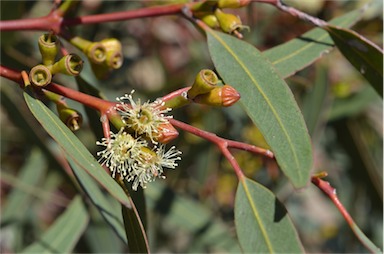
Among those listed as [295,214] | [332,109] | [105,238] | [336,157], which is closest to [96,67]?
[105,238]

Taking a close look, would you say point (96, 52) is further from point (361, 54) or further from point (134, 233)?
point (361, 54)

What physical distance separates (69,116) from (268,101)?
1.09 ft

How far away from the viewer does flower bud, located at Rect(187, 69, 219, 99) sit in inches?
42.7

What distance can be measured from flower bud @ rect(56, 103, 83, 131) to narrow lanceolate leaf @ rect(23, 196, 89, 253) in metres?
0.56

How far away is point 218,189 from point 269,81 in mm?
1332

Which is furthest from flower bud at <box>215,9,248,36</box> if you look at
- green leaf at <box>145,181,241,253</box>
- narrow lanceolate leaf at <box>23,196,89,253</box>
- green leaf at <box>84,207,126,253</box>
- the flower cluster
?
green leaf at <box>84,207,126,253</box>

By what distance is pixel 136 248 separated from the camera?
1155 mm

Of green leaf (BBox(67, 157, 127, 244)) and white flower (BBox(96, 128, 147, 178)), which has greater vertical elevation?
white flower (BBox(96, 128, 147, 178))

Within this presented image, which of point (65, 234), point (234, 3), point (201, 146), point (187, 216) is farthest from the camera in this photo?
point (201, 146)

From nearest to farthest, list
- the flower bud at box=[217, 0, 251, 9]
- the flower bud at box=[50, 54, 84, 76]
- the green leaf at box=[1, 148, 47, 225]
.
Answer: the flower bud at box=[50, 54, 84, 76]
the flower bud at box=[217, 0, 251, 9]
the green leaf at box=[1, 148, 47, 225]

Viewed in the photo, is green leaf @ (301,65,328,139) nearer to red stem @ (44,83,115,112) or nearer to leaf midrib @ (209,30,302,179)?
leaf midrib @ (209,30,302,179)

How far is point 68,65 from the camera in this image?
1103 mm

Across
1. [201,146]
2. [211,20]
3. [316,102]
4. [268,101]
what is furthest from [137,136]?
[201,146]

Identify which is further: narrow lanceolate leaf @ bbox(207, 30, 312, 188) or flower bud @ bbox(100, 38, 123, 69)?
Result: flower bud @ bbox(100, 38, 123, 69)
